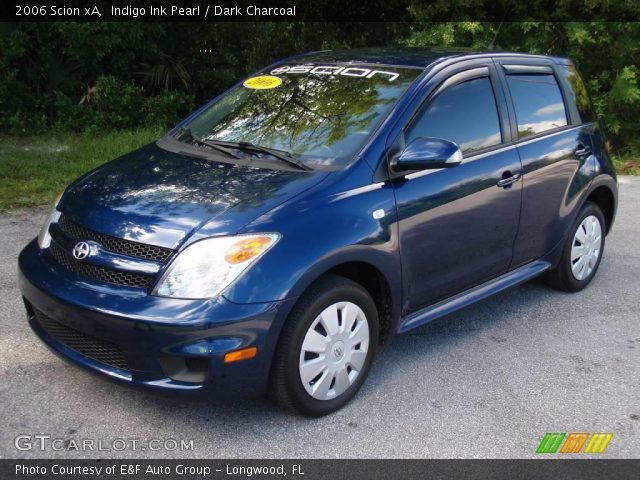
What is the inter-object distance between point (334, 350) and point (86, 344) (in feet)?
3.79

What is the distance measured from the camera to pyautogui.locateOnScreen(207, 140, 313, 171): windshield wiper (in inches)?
152

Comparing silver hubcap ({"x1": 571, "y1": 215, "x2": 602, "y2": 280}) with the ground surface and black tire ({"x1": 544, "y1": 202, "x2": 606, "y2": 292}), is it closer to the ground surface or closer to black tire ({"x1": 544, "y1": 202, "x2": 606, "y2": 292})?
black tire ({"x1": 544, "y1": 202, "x2": 606, "y2": 292})

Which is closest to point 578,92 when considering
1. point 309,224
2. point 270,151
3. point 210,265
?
point 270,151

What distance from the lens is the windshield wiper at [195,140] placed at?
413 centimetres

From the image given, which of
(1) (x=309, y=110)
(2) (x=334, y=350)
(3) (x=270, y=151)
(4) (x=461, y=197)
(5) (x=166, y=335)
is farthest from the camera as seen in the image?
(1) (x=309, y=110)

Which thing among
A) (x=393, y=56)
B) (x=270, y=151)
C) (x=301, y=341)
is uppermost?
(x=393, y=56)

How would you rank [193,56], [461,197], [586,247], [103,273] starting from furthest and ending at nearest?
[193,56]
[586,247]
[461,197]
[103,273]

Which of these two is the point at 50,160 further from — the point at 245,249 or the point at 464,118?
the point at 245,249

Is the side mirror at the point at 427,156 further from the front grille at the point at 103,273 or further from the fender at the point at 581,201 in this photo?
the fender at the point at 581,201

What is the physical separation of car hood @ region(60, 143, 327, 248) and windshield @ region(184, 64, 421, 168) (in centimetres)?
31

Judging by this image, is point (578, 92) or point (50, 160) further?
point (50, 160)

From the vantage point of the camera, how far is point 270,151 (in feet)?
13.2

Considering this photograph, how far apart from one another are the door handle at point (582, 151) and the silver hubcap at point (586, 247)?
18.3 inches

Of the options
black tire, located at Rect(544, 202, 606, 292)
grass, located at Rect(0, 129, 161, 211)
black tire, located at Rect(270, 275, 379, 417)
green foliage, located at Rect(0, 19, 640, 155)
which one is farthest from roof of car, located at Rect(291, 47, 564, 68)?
green foliage, located at Rect(0, 19, 640, 155)
